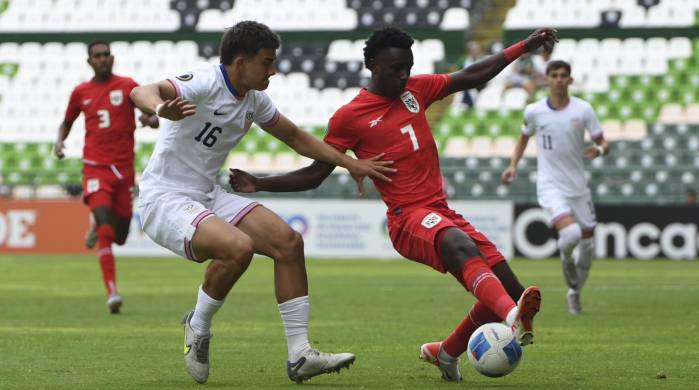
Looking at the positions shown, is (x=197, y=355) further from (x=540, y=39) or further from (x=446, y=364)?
(x=540, y=39)

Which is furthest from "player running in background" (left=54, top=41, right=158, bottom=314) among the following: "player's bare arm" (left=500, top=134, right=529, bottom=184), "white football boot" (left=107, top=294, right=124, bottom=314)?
"player's bare arm" (left=500, top=134, right=529, bottom=184)

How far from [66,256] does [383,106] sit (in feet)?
67.5

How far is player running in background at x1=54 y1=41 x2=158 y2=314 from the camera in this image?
13.2 m

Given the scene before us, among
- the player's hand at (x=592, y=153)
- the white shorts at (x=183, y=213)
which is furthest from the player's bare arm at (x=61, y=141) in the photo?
the white shorts at (x=183, y=213)

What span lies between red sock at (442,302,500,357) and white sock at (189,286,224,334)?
134cm

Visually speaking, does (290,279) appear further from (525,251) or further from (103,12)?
(103,12)

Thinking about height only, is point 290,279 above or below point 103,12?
above

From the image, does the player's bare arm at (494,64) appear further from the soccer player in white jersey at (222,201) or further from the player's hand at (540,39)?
the soccer player in white jersey at (222,201)

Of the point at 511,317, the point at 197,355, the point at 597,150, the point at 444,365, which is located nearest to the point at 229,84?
the point at 197,355

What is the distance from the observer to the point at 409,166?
747cm

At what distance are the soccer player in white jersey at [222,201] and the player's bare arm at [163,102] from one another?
0.02m

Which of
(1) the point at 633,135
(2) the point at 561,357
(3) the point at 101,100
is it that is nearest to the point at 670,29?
(1) the point at 633,135

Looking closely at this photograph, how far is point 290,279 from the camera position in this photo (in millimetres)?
7328

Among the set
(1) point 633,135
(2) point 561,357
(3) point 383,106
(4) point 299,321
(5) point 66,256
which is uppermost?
(3) point 383,106
